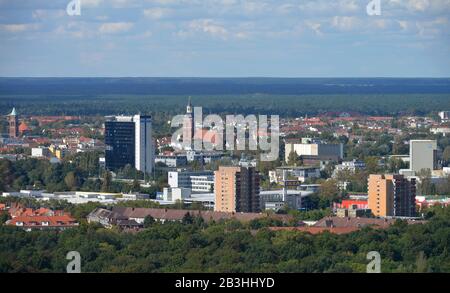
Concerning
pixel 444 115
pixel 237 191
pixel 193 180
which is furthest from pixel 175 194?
pixel 444 115

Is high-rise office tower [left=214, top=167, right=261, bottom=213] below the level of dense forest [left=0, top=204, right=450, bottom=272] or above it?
below

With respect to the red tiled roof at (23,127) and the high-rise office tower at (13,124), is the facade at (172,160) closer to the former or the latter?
the high-rise office tower at (13,124)

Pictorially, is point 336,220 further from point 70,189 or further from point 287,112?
point 287,112

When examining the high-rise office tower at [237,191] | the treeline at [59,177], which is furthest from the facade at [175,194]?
the high-rise office tower at [237,191]

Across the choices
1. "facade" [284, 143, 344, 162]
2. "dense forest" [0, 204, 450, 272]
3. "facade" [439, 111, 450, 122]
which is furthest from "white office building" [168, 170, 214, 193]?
"facade" [439, 111, 450, 122]

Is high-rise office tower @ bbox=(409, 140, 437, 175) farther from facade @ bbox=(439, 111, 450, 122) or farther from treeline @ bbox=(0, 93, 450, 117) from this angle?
facade @ bbox=(439, 111, 450, 122)
